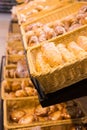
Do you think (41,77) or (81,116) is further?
(81,116)

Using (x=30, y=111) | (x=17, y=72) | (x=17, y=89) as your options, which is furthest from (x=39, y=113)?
(x=17, y=72)

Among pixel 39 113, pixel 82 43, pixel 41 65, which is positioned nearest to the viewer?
pixel 41 65

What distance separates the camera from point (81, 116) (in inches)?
90.3

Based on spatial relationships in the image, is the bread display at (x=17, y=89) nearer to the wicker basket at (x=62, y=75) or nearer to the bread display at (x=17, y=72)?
the bread display at (x=17, y=72)

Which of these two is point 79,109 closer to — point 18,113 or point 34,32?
point 18,113

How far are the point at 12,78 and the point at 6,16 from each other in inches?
251

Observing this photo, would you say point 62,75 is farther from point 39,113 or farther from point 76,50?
point 39,113

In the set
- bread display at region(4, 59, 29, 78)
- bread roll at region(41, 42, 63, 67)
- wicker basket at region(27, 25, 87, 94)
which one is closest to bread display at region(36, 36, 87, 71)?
bread roll at region(41, 42, 63, 67)

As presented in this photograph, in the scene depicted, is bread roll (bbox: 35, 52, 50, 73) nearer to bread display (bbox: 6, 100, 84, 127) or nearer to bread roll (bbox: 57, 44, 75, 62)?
bread roll (bbox: 57, 44, 75, 62)

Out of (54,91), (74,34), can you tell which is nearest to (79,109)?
(74,34)

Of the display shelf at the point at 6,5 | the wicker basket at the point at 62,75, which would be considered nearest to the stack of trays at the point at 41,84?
the wicker basket at the point at 62,75

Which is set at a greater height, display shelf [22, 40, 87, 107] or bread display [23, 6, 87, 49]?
bread display [23, 6, 87, 49]

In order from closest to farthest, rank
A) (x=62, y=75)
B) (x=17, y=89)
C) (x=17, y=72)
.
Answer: (x=62, y=75) → (x=17, y=89) → (x=17, y=72)

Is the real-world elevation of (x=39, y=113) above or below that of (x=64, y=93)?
below
